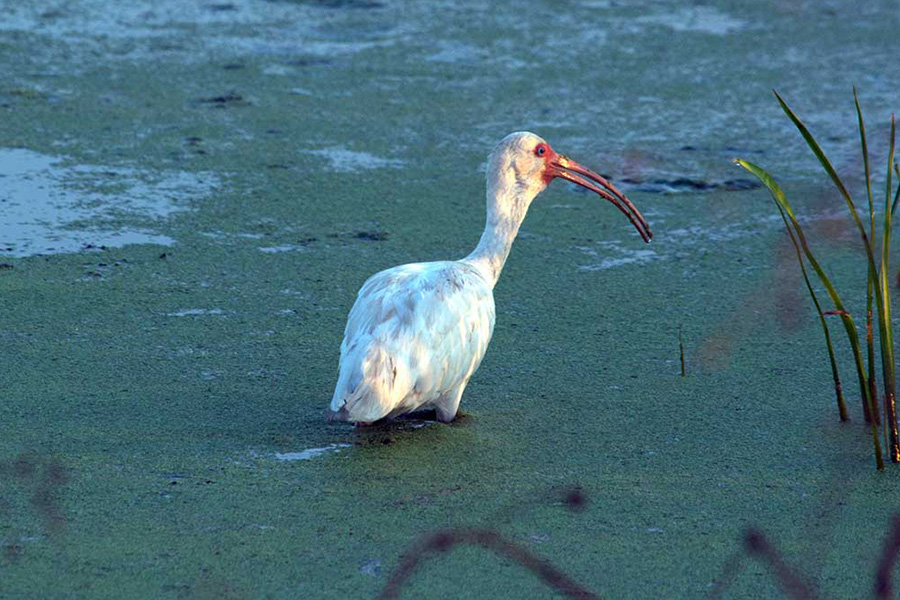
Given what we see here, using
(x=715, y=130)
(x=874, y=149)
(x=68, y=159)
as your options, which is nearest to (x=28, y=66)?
(x=68, y=159)

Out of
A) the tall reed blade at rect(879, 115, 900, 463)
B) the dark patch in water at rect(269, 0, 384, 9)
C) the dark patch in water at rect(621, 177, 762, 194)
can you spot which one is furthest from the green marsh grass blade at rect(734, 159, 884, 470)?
the dark patch in water at rect(269, 0, 384, 9)

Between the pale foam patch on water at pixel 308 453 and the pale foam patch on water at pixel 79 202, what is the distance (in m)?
1.55

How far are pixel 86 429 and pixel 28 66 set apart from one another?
334 centimetres

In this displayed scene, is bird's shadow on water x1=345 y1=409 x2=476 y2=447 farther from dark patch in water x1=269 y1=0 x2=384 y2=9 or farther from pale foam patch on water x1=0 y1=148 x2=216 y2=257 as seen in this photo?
dark patch in water x1=269 y1=0 x2=384 y2=9

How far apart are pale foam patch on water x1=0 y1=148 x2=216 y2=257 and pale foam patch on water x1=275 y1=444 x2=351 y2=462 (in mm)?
1546

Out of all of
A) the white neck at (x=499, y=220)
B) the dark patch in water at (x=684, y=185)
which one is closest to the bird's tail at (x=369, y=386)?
the white neck at (x=499, y=220)

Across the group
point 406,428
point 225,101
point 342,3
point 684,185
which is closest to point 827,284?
point 406,428

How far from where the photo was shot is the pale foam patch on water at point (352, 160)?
5391mm

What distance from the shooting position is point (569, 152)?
18.5 ft

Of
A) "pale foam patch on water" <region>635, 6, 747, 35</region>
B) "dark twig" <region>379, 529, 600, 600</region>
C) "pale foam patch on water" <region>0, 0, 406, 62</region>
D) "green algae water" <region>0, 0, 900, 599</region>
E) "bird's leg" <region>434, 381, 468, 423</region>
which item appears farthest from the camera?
"pale foam patch on water" <region>635, 6, 747, 35</region>

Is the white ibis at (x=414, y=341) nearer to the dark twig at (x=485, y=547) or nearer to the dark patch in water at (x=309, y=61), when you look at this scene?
the dark twig at (x=485, y=547)

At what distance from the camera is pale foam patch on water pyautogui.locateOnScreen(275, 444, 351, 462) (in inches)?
129

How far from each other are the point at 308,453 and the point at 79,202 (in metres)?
2.02

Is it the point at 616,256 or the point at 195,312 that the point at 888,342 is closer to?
the point at 616,256
